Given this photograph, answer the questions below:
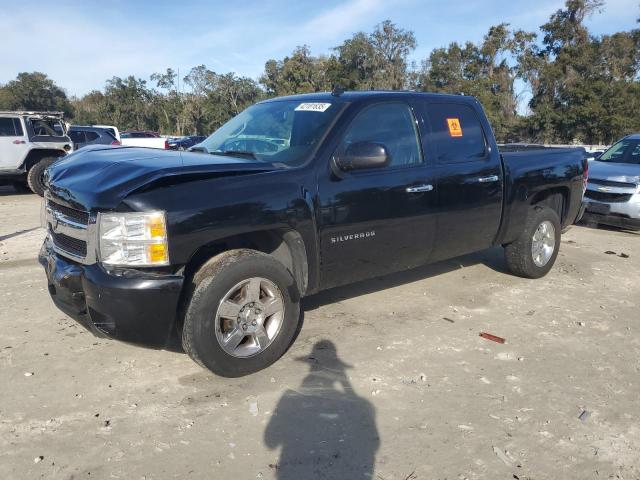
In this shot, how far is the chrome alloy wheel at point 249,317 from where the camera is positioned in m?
3.36

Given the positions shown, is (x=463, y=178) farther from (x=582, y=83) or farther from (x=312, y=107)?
(x=582, y=83)

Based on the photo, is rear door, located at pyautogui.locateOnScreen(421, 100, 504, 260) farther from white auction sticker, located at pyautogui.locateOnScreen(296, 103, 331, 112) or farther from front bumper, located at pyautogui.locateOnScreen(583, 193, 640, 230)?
front bumper, located at pyautogui.locateOnScreen(583, 193, 640, 230)

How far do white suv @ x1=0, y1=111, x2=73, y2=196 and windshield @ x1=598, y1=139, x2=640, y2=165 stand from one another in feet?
40.2

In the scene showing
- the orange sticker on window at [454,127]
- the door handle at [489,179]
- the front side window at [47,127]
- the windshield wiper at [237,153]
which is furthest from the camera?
the front side window at [47,127]

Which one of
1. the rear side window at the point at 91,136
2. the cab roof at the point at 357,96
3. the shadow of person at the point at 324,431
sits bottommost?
the shadow of person at the point at 324,431

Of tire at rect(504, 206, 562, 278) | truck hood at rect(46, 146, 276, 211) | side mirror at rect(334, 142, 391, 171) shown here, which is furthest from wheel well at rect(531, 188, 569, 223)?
truck hood at rect(46, 146, 276, 211)

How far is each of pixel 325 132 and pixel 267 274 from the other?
1174 millimetres

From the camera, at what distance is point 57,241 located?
3.60 m

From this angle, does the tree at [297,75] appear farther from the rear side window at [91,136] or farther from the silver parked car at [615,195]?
the silver parked car at [615,195]

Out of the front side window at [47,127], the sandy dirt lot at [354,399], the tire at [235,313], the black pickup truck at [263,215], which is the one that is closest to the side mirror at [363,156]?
the black pickup truck at [263,215]

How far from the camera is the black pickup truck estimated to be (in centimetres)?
307

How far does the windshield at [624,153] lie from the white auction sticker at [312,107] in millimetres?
7904

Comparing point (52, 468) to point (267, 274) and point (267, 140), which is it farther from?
point (267, 140)

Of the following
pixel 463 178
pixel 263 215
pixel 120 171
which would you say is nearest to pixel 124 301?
pixel 120 171
